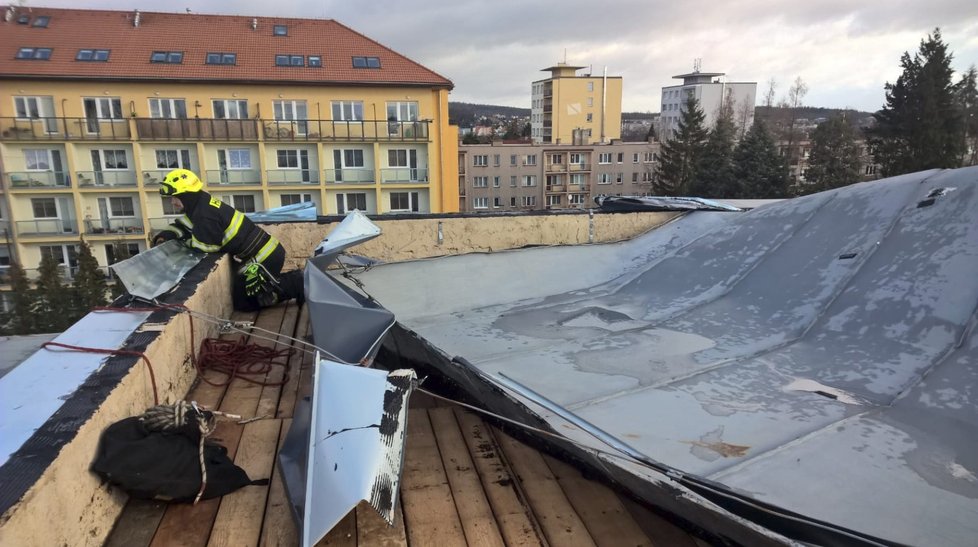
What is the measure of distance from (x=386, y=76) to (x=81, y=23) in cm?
1212

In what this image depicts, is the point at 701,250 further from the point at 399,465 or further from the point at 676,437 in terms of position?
the point at 399,465

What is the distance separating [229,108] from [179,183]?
2137cm

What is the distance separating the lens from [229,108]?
77.3 ft

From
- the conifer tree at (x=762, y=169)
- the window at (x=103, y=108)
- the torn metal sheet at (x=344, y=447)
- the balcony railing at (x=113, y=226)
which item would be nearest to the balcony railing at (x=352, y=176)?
the balcony railing at (x=113, y=226)

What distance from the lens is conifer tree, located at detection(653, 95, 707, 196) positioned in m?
34.8

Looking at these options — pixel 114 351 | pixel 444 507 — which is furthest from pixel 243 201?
pixel 444 507

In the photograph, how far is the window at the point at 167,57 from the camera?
23.0 m

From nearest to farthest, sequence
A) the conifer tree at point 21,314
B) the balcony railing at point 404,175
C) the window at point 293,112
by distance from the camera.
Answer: the conifer tree at point 21,314
the window at point 293,112
the balcony railing at point 404,175

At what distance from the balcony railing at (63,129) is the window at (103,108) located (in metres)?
0.16

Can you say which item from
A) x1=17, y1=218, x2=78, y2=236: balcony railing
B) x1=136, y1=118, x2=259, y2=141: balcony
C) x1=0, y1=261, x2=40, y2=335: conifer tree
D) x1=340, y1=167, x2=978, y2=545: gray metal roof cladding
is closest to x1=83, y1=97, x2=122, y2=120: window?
x1=136, y1=118, x2=259, y2=141: balcony

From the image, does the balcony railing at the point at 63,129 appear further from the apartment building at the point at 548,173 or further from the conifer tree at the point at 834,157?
the conifer tree at the point at 834,157

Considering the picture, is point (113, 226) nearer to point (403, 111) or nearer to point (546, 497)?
point (403, 111)

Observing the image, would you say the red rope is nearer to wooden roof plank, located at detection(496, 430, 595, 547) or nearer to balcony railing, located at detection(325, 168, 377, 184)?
wooden roof plank, located at detection(496, 430, 595, 547)

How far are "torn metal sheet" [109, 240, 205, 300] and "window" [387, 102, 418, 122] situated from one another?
21.2 m
